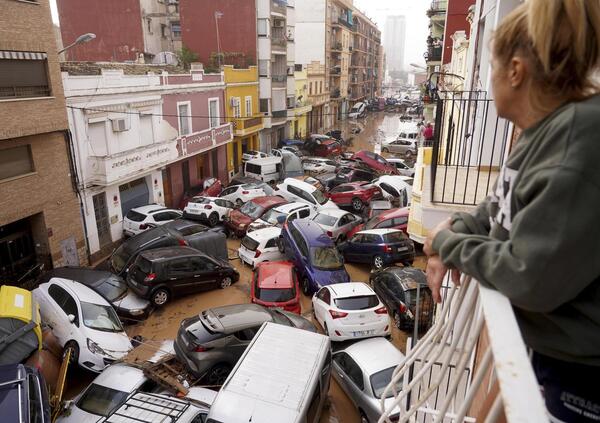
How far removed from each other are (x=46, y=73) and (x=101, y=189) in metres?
4.39

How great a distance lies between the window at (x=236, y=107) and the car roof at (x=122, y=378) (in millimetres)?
21953

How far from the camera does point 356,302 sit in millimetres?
10227

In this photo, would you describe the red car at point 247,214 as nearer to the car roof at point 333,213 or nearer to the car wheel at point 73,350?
the car roof at point 333,213

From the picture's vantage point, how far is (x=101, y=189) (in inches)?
630

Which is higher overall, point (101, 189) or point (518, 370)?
point (518, 370)

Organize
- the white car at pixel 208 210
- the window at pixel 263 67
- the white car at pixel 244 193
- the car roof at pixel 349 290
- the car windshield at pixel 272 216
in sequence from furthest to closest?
the window at pixel 263 67 → the white car at pixel 244 193 → the white car at pixel 208 210 → the car windshield at pixel 272 216 → the car roof at pixel 349 290

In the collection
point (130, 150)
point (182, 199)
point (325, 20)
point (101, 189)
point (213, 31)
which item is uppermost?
point (325, 20)

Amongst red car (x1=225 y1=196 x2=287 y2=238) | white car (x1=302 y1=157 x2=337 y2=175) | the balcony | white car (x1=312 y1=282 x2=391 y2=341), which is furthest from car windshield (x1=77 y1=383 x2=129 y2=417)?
the balcony

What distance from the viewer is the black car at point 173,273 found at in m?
11.6

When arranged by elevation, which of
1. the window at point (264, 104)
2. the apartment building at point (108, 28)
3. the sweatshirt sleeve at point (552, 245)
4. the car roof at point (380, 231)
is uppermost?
the apartment building at point (108, 28)

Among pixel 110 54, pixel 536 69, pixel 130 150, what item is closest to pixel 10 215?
pixel 130 150

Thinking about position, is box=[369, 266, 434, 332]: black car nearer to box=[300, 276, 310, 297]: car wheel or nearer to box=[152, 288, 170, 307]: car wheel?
box=[300, 276, 310, 297]: car wheel

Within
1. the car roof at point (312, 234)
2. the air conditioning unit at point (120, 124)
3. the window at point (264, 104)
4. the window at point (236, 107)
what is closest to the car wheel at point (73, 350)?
the car roof at point (312, 234)

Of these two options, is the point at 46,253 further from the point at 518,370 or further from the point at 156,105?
the point at 518,370
